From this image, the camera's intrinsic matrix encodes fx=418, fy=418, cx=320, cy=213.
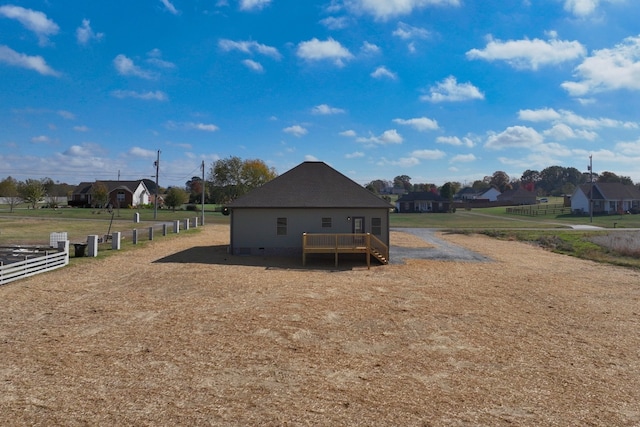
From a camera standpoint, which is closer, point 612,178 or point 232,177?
point 232,177

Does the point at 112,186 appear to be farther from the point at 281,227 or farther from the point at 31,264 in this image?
the point at 31,264

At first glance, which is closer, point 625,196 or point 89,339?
point 89,339

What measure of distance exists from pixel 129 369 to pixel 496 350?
9.08 metres

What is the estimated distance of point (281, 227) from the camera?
27.5 meters

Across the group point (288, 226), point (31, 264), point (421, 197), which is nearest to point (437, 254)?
point (288, 226)

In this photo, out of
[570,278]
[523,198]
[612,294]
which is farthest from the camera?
[523,198]

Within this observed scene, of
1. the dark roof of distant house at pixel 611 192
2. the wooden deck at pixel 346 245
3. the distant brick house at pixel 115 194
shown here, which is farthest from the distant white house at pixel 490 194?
the wooden deck at pixel 346 245

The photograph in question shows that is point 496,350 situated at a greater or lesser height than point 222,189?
lesser

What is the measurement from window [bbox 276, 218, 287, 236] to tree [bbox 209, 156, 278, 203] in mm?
71423

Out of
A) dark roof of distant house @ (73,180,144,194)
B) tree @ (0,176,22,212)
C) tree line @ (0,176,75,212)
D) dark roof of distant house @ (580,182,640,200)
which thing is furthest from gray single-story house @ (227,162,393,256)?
tree @ (0,176,22,212)

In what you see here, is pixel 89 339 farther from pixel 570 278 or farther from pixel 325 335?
pixel 570 278

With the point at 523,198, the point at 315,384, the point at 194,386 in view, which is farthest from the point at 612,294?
the point at 523,198

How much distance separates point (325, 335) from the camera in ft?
39.2

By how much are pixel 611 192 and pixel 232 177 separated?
266ft
